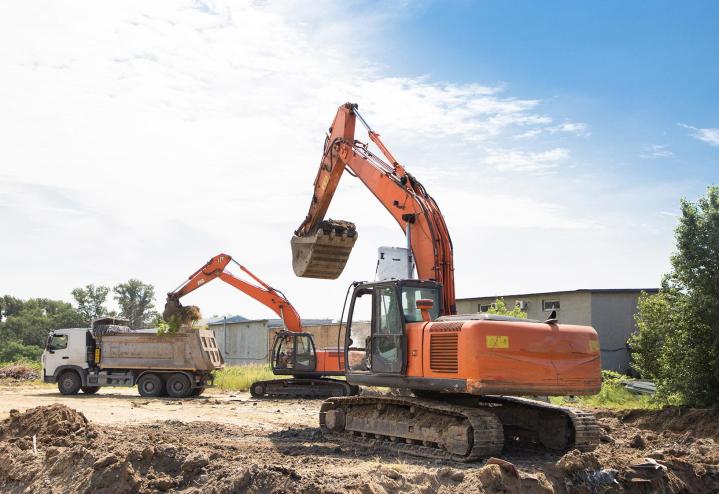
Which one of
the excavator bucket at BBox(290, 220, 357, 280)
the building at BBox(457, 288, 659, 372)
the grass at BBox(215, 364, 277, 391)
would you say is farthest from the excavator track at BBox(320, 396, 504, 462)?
the building at BBox(457, 288, 659, 372)

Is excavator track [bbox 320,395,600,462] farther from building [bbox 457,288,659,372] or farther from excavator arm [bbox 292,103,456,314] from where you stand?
building [bbox 457,288,659,372]

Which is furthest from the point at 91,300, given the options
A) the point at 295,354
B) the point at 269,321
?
the point at 295,354

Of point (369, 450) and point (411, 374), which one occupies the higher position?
point (411, 374)

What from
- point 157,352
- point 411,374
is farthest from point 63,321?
point 411,374

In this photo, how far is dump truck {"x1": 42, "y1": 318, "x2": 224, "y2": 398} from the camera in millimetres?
23125

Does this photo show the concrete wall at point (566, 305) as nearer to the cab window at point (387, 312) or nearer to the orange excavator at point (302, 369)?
the orange excavator at point (302, 369)

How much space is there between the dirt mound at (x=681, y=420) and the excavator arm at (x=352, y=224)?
21.7 feet

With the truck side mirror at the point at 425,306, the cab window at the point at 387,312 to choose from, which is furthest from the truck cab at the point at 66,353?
the truck side mirror at the point at 425,306

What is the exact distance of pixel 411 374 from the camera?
10734 mm

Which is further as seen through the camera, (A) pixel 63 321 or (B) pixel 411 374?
(A) pixel 63 321

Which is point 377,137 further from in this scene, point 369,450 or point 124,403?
point 124,403

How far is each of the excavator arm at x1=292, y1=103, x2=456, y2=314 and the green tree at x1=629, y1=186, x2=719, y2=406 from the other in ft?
23.5

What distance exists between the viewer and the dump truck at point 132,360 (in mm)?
23125

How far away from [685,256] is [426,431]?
8.75 meters
